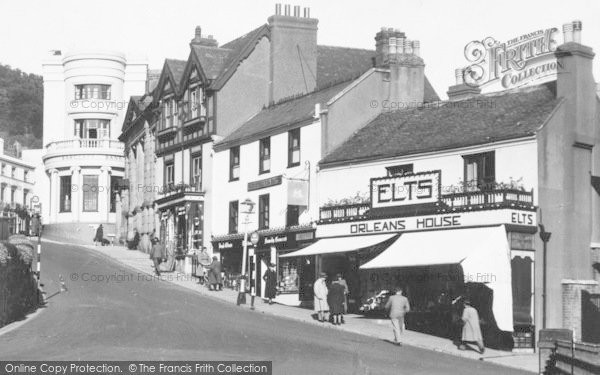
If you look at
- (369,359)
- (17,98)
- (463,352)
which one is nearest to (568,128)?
(463,352)

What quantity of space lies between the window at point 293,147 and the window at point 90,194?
31.5m

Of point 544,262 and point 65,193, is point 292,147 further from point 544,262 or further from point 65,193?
point 65,193

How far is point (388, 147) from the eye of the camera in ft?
145

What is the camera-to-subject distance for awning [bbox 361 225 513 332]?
115ft

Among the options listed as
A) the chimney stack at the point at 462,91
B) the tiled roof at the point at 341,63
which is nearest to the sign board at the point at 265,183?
the chimney stack at the point at 462,91

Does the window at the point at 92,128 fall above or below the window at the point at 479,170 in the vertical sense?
above

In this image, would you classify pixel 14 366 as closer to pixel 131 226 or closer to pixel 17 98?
pixel 131 226

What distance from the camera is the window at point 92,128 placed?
261 feet

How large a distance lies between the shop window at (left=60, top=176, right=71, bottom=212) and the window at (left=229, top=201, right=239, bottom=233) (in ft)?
89.7

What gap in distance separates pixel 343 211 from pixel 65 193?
39.7m

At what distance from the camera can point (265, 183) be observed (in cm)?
5075

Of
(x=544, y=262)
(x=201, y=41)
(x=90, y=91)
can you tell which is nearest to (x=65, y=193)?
(x=90, y=91)

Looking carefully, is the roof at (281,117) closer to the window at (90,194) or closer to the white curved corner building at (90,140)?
the white curved corner building at (90,140)

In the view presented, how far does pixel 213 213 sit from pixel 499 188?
21033 mm
